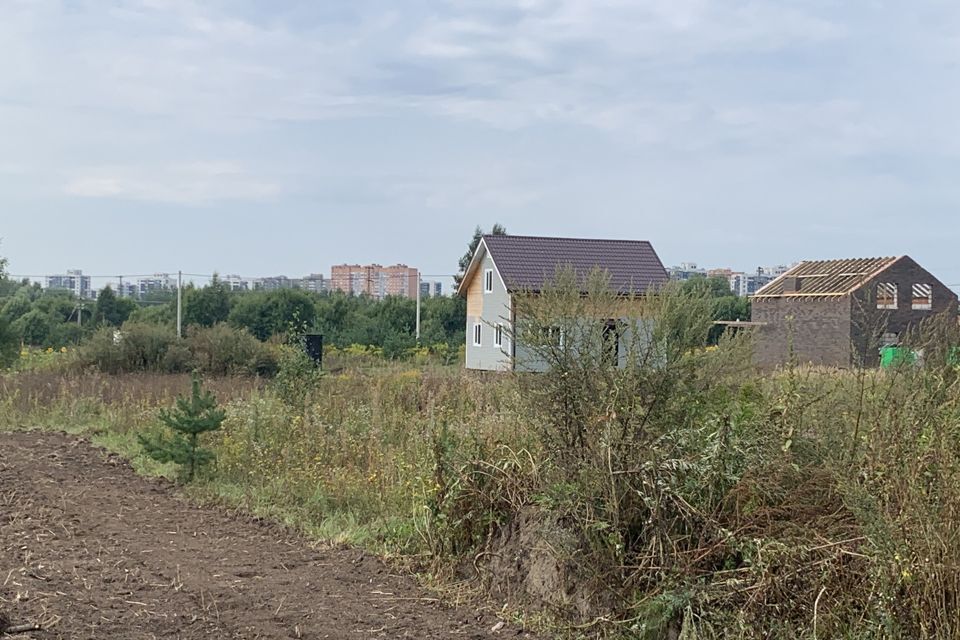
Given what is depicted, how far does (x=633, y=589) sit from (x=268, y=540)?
125 inches

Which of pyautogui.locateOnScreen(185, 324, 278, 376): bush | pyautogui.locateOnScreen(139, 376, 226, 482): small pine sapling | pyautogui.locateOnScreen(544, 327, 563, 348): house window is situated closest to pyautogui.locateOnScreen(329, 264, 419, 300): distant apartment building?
pyautogui.locateOnScreen(185, 324, 278, 376): bush

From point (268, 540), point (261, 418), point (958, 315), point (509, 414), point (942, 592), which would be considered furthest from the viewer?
point (261, 418)

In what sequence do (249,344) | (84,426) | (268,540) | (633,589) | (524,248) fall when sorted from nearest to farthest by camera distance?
1. (633,589)
2. (268,540)
3. (84,426)
4. (249,344)
5. (524,248)

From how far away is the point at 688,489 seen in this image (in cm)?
447

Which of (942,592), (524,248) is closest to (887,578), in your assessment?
(942,592)

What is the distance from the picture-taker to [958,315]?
208 inches

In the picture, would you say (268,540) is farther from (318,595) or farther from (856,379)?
(856,379)

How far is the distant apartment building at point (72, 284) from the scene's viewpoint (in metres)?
50.0

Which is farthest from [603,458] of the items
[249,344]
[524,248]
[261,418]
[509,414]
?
[524,248]

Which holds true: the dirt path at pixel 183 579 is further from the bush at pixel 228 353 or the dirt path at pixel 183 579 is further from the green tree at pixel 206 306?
the green tree at pixel 206 306

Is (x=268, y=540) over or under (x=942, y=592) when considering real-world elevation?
under

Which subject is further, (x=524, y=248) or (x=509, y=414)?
(x=524, y=248)

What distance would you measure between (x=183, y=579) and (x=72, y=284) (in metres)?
54.4

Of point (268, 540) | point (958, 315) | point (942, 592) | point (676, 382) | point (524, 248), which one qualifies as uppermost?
point (524, 248)
